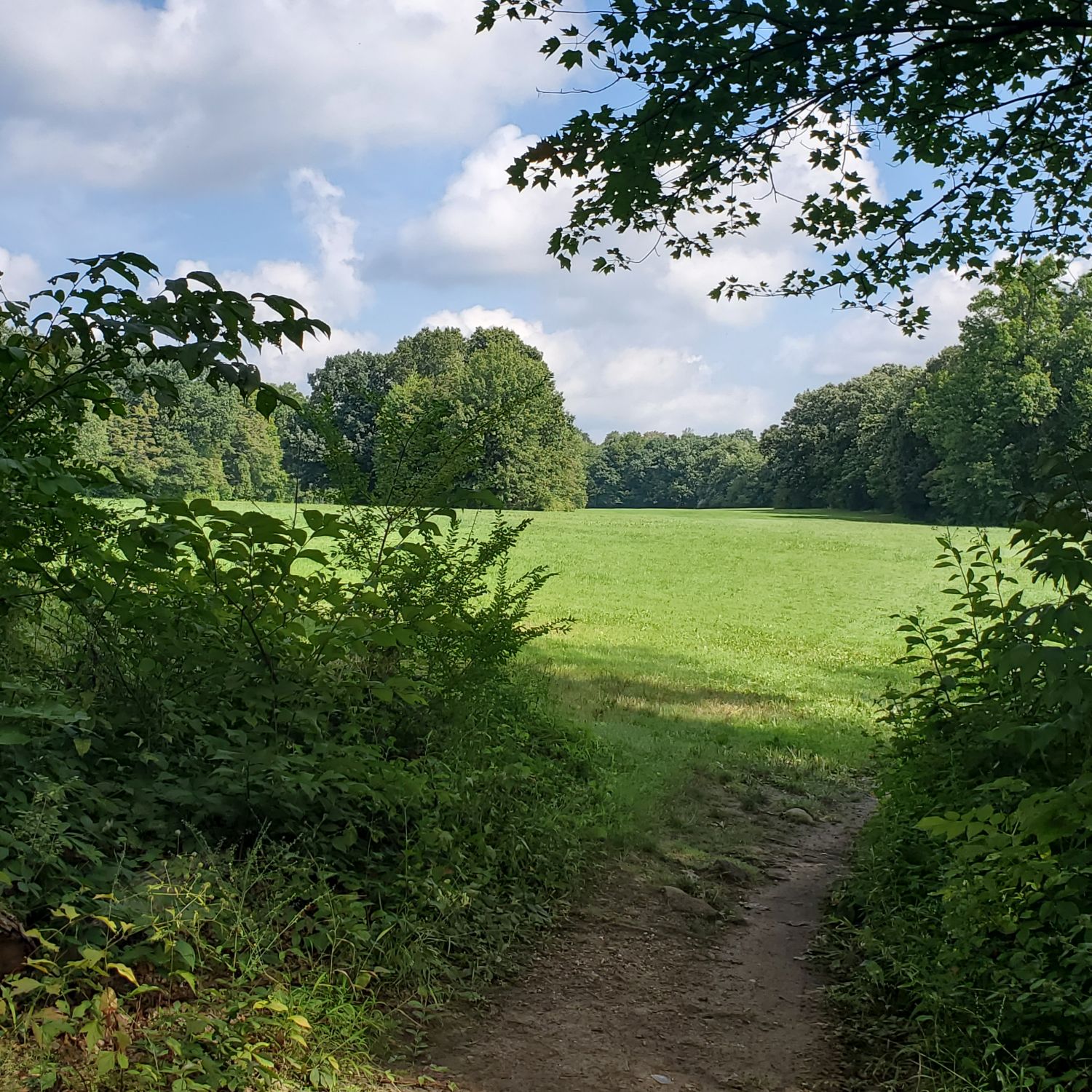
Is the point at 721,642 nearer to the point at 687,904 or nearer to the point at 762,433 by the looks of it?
the point at 687,904

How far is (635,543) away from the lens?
41.0 metres

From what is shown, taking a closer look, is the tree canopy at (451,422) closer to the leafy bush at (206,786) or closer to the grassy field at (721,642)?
the leafy bush at (206,786)

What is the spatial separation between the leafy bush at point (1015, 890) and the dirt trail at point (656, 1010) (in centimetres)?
38

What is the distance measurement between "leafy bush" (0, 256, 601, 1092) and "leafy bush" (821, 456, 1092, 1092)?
188 centimetres

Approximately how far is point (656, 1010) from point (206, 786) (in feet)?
7.49

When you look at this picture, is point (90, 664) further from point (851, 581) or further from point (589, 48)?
point (851, 581)

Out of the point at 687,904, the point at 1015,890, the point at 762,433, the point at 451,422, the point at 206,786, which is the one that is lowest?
the point at 687,904

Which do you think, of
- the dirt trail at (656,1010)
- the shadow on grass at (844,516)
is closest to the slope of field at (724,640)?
the dirt trail at (656,1010)

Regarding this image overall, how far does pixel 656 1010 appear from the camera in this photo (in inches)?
174

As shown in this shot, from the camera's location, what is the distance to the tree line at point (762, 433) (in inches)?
252

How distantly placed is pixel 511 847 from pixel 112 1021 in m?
2.77

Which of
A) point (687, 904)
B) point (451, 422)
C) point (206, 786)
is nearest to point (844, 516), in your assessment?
point (451, 422)

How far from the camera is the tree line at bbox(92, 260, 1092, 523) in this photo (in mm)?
6391

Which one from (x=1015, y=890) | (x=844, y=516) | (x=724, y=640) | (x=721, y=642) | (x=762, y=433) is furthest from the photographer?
(x=762, y=433)
